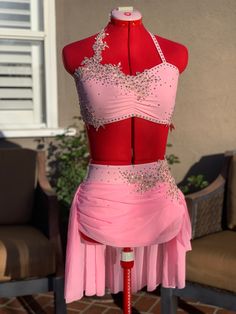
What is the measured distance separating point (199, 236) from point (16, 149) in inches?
57.8

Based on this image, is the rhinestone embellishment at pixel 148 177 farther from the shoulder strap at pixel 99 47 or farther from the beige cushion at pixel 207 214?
the beige cushion at pixel 207 214

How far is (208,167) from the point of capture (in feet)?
13.4

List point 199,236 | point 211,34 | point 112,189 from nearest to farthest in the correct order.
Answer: point 112,189 < point 199,236 < point 211,34

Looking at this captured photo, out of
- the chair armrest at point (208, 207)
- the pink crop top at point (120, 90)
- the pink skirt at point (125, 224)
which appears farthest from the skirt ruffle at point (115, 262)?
the chair armrest at point (208, 207)

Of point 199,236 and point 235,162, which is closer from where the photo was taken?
point 199,236

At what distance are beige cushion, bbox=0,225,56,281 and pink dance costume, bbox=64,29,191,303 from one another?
2.53 feet

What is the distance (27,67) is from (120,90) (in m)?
2.32

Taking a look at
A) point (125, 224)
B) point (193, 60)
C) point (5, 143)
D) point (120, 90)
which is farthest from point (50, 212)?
point (193, 60)

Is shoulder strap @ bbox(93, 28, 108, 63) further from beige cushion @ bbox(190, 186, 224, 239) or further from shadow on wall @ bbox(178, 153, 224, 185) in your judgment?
shadow on wall @ bbox(178, 153, 224, 185)

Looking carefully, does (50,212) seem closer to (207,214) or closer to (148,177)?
(207,214)

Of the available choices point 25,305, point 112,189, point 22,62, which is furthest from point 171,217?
point 22,62

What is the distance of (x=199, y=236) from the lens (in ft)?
10.5

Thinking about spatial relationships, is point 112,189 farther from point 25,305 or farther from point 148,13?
point 148,13

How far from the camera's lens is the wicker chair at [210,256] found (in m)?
2.77
